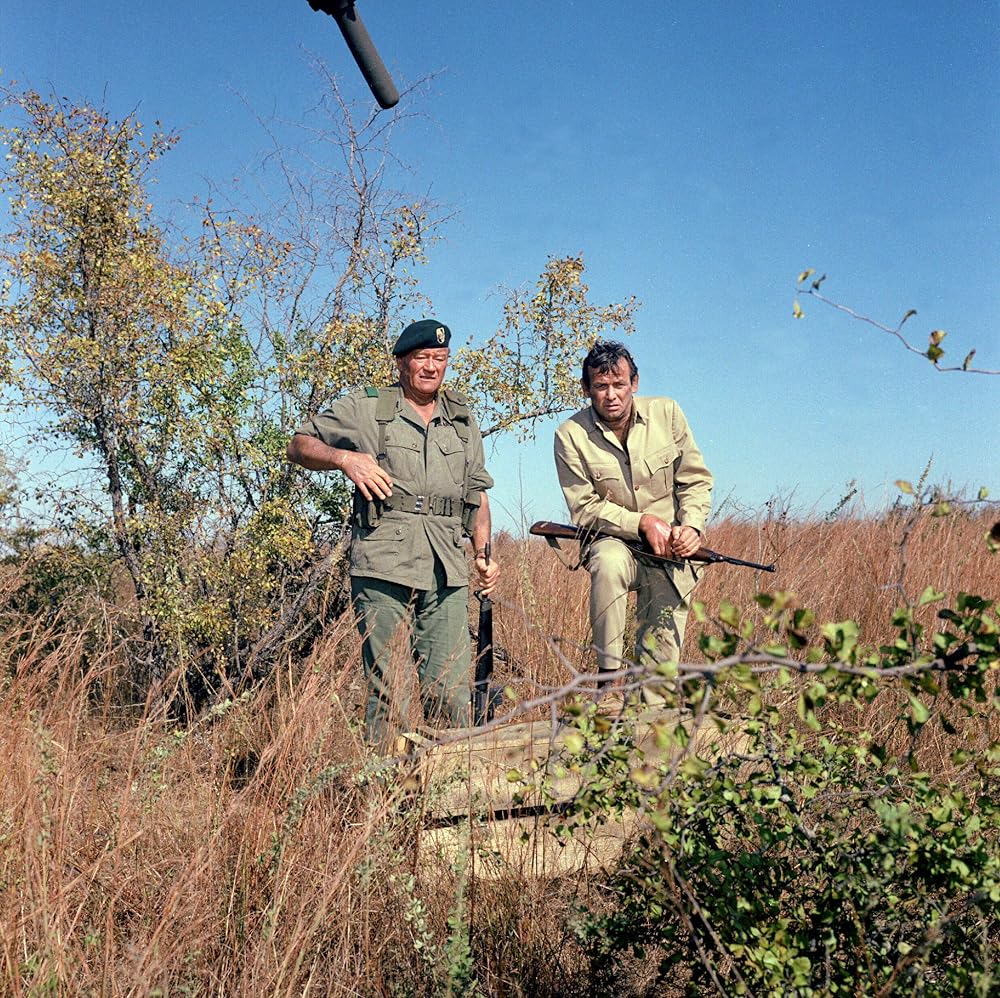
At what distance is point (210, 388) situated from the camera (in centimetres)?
562

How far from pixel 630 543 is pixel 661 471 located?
390 mm

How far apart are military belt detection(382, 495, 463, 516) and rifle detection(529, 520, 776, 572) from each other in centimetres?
46

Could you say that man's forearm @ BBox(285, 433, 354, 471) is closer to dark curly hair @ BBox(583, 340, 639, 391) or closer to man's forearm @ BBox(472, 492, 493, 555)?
man's forearm @ BBox(472, 492, 493, 555)

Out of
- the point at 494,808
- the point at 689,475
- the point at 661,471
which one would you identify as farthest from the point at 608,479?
the point at 494,808

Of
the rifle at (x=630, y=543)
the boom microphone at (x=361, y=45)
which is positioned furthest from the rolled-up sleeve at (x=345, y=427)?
the boom microphone at (x=361, y=45)

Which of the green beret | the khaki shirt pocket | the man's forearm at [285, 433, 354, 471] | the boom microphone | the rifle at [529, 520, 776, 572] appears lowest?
the rifle at [529, 520, 776, 572]

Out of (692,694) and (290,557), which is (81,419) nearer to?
(290,557)

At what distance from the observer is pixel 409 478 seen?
167 inches

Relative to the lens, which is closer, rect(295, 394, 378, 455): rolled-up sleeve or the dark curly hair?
rect(295, 394, 378, 455): rolled-up sleeve

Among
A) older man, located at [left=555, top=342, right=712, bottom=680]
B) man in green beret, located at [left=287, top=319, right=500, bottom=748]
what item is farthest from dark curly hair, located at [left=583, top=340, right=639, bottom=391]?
man in green beret, located at [left=287, top=319, right=500, bottom=748]

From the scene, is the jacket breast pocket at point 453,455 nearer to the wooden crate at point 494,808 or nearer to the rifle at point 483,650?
the rifle at point 483,650

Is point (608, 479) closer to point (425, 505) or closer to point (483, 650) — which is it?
point (425, 505)

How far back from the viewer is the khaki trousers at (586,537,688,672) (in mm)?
4180

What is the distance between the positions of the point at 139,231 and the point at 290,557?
227cm
